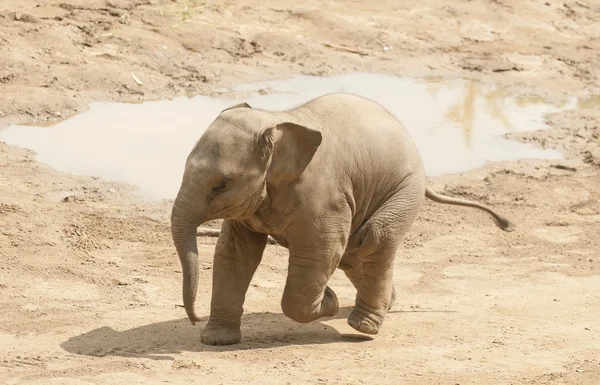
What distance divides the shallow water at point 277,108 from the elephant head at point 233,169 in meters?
4.08

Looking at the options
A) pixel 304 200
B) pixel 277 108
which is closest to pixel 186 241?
pixel 304 200

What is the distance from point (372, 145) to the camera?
7758 mm

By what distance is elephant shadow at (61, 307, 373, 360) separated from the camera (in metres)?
7.40

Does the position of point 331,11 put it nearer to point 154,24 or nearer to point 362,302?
point 154,24

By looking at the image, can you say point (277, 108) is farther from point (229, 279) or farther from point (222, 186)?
point (222, 186)

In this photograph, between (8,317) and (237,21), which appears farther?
(237,21)

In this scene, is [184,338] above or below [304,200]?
below

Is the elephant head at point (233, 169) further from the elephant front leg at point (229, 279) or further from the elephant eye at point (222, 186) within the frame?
the elephant front leg at point (229, 279)

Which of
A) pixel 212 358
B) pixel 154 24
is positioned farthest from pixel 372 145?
pixel 154 24

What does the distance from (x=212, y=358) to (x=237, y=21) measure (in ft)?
32.6

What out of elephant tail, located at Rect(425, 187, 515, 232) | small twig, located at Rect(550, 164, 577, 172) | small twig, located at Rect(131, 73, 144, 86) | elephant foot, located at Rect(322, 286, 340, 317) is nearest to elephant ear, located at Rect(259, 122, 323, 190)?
elephant foot, located at Rect(322, 286, 340, 317)

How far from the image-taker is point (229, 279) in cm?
778

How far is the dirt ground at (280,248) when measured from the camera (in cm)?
746

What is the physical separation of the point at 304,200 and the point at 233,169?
589 mm
